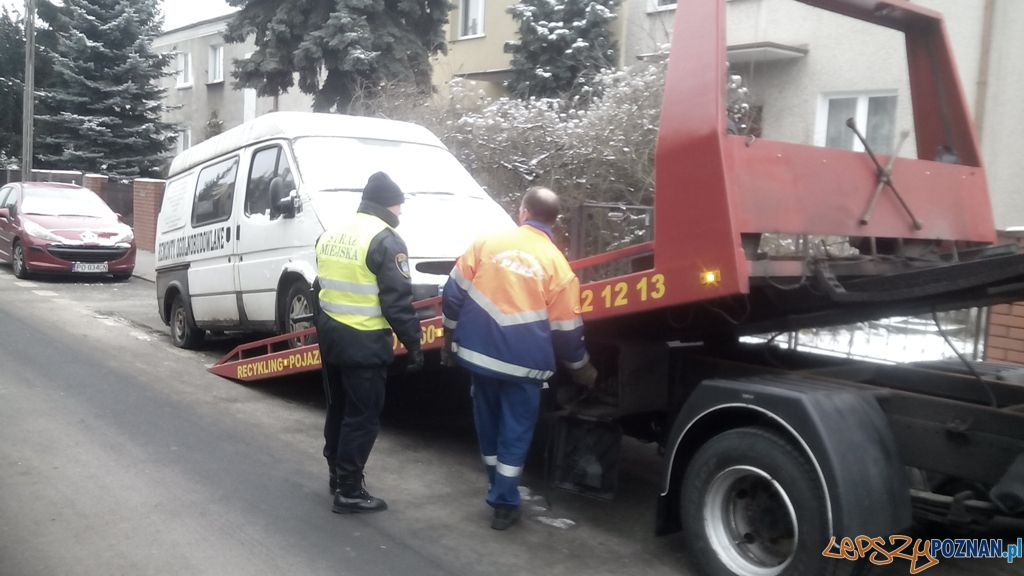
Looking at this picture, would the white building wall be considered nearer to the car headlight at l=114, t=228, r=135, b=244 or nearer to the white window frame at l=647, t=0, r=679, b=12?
the white window frame at l=647, t=0, r=679, b=12

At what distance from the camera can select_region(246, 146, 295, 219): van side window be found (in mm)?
7492

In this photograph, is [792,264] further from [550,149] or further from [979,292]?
[550,149]

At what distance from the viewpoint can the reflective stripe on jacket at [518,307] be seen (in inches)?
180


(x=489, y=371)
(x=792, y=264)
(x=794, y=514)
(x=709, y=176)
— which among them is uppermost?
(x=709, y=176)

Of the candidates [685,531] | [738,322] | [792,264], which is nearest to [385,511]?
[685,531]

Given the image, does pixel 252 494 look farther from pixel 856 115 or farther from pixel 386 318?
pixel 856 115

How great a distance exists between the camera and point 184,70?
32781mm

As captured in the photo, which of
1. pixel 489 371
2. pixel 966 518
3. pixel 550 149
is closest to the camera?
pixel 966 518

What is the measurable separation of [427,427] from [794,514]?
378 centimetres

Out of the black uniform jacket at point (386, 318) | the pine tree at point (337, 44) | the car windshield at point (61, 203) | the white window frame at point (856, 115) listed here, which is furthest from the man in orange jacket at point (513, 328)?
the car windshield at point (61, 203)

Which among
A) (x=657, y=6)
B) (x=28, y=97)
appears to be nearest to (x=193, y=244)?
(x=657, y=6)

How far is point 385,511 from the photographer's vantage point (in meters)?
5.04

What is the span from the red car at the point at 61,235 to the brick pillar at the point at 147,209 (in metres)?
4.08

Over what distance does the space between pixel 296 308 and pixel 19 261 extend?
11.0 m
